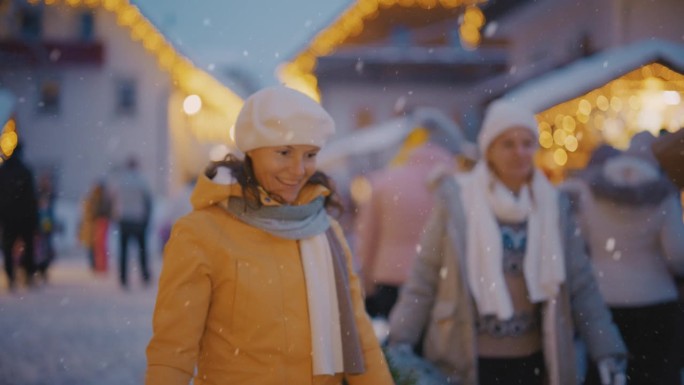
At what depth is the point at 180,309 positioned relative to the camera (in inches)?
103

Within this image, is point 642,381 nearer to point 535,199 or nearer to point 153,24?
point 535,199

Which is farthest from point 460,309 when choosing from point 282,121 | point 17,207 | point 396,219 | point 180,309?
point 17,207

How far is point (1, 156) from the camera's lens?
10.7 m

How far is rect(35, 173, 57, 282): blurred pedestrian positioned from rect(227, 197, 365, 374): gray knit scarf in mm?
10910

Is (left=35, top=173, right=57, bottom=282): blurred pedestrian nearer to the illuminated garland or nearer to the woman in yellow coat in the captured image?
the woman in yellow coat

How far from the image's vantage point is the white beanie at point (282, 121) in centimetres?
283

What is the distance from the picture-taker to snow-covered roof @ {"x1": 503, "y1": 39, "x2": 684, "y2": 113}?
29.5 feet

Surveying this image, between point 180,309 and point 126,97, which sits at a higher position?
point 126,97

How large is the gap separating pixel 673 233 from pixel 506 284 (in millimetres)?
1389

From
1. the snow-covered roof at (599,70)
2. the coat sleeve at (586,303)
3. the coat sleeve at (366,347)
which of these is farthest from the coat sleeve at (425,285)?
the snow-covered roof at (599,70)

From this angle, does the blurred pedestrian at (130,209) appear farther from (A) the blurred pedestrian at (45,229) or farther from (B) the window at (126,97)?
(B) the window at (126,97)

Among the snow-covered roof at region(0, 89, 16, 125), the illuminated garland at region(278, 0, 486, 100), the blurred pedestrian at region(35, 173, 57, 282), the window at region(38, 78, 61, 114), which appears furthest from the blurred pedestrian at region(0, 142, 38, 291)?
the window at region(38, 78, 61, 114)

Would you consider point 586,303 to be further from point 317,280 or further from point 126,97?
point 126,97

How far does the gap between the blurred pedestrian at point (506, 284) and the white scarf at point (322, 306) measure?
1.31 meters
